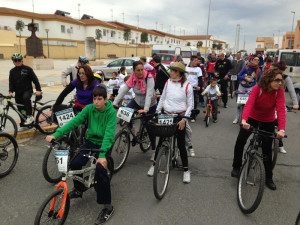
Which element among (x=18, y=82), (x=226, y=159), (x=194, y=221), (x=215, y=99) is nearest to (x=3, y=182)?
(x=18, y=82)

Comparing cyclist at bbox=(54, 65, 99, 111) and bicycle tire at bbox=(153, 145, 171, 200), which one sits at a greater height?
cyclist at bbox=(54, 65, 99, 111)

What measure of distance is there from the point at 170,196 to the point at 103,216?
1.06 meters

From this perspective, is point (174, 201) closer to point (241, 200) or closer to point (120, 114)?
point (241, 200)

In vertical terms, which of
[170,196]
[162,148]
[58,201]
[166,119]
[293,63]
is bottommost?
[170,196]

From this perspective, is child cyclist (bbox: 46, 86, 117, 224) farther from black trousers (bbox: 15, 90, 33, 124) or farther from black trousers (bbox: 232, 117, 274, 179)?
black trousers (bbox: 15, 90, 33, 124)

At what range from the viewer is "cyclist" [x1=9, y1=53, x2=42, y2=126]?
18.4ft

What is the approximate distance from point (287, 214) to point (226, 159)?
5.94 feet

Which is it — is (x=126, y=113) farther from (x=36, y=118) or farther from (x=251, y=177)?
(x=36, y=118)

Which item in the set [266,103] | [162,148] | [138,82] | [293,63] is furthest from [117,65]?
[266,103]

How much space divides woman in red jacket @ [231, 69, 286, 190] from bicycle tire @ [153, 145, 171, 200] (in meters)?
1.17

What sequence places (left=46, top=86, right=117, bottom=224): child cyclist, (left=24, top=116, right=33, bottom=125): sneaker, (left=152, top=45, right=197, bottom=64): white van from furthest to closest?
(left=152, top=45, right=197, bottom=64): white van → (left=24, top=116, right=33, bottom=125): sneaker → (left=46, top=86, right=117, bottom=224): child cyclist

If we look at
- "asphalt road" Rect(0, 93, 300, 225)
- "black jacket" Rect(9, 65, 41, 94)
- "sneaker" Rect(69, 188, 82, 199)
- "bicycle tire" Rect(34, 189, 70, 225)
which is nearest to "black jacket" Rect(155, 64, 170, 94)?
"asphalt road" Rect(0, 93, 300, 225)

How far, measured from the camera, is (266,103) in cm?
361

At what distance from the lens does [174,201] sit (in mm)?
3461
